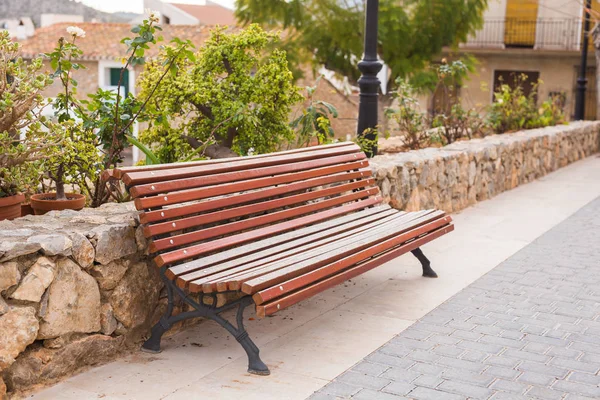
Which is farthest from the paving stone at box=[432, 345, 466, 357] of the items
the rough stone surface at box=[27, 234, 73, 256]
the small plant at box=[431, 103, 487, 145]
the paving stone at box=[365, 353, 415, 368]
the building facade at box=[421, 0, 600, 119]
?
the building facade at box=[421, 0, 600, 119]

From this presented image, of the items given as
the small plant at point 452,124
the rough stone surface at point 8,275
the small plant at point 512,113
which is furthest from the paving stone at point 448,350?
the small plant at point 512,113

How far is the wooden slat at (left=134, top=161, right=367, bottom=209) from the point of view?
4133mm

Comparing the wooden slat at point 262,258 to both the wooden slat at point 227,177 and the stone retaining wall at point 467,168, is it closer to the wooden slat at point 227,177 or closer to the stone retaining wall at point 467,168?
the wooden slat at point 227,177

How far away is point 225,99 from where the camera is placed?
21.6ft

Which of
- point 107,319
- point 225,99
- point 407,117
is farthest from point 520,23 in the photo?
point 107,319

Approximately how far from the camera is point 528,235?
293 inches

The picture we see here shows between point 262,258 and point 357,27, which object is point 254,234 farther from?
point 357,27

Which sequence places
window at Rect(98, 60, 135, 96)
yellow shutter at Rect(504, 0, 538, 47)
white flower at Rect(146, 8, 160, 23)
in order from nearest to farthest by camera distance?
1. white flower at Rect(146, 8, 160, 23)
2. window at Rect(98, 60, 135, 96)
3. yellow shutter at Rect(504, 0, 538, 47)

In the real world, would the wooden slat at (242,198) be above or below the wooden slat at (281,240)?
above

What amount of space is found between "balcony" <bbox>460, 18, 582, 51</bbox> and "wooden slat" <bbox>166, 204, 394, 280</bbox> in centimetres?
2570

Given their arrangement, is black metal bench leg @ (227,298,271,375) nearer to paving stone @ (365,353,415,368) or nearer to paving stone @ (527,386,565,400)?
paving stone @ (365,353,415,368)

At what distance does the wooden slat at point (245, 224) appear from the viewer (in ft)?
13.6

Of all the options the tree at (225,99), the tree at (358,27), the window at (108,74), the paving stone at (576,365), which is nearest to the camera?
the paving stone at (576,365)

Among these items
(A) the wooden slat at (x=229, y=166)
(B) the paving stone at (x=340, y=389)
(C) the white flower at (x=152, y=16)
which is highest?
(C) the white flower at (x=152, y=16)
